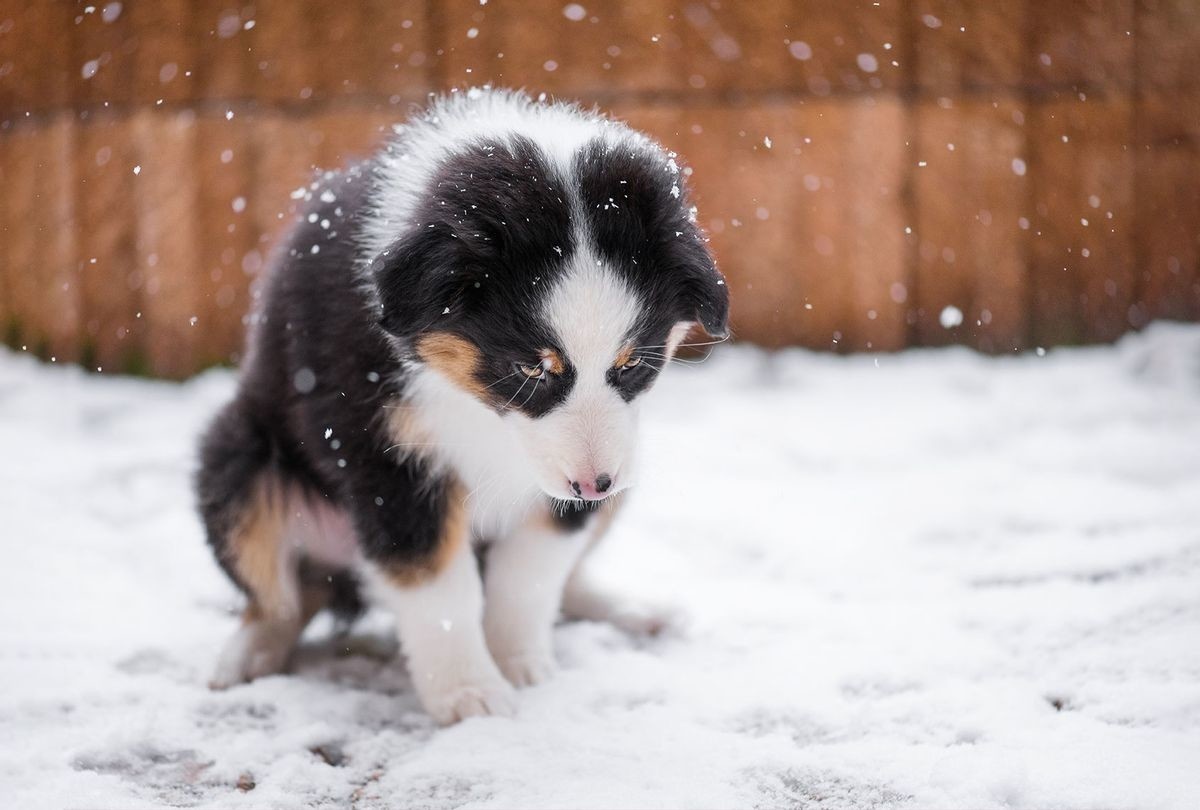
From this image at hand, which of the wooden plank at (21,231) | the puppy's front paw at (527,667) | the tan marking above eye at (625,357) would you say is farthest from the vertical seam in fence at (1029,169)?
the wooden plank at (21,231)

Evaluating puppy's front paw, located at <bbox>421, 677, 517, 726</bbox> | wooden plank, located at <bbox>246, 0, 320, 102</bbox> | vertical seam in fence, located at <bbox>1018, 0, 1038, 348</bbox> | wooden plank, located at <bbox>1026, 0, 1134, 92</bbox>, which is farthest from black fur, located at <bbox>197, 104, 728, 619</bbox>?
wooden plank, located at <bbox>1026, 0, 1134, 92</bbox>

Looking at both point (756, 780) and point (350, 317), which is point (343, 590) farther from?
point (756, 780)

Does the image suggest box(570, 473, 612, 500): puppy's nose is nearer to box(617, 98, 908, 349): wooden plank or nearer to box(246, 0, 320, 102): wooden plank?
box(617, 98, 908, 349): wooden plank

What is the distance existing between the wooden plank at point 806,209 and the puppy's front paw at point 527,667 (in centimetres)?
260

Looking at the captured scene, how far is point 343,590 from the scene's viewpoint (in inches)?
111

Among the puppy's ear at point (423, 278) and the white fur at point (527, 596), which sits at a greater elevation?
the puppy's ear at point (423, 278)

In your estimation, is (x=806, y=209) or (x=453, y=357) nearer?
(x=453, y=357)

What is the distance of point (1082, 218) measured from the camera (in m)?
4.99

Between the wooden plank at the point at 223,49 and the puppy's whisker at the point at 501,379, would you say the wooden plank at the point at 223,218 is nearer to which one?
the wooden plank at the point at 223,49

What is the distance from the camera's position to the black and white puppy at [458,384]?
2055 mm

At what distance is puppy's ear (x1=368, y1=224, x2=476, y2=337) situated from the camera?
2.05 meters

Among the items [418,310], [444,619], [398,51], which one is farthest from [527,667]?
[398,51]

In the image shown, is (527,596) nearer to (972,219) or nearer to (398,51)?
(398,51)

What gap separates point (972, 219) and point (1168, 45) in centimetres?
108
